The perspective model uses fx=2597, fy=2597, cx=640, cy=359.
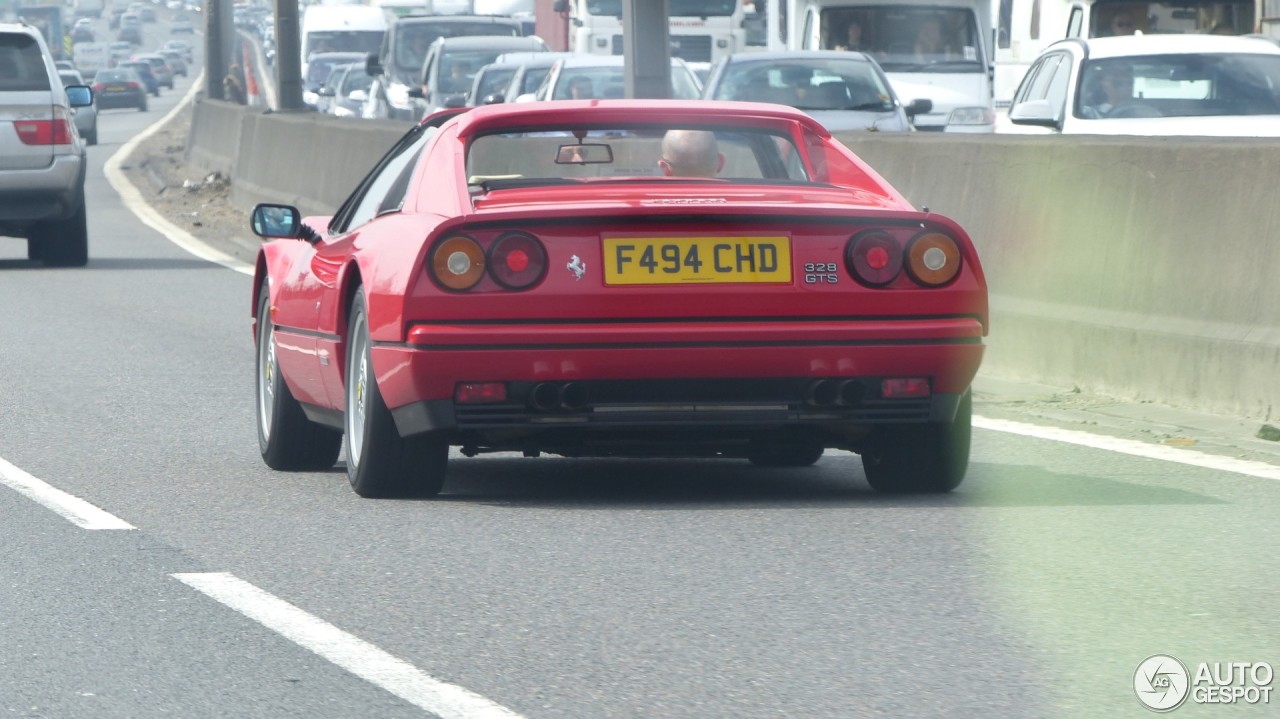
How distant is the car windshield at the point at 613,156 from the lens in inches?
309

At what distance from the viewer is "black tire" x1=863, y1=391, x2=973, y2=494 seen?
7629 millimetres

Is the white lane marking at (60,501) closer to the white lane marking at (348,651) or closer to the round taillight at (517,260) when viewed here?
the white lane marking at (348,651)

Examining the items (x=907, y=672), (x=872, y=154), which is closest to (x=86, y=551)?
(x=907, y=672)

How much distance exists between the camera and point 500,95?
28.7 m

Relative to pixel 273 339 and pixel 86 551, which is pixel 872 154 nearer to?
pixel 273 339

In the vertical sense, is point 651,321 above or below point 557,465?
above

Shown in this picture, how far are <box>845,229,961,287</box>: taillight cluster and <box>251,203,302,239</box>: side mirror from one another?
2.13 meters

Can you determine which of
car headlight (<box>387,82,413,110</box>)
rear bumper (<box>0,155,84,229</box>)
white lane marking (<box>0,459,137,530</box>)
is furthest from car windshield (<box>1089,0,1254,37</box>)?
white lane marking (<box>0,459,137,530</box>)

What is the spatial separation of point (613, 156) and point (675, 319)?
1122 mm

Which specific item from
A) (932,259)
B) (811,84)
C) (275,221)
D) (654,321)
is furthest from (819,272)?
(811,84)

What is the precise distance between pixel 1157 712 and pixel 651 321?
2.59m

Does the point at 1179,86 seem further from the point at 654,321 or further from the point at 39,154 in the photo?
the point at 654,321

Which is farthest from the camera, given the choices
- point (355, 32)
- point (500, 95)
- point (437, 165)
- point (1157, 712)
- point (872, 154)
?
point (355, 32)

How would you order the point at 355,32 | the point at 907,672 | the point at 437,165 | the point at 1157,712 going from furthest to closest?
the point at 355,32 → the point at 437,165 → the point at 907,672 → the point at 1157,712
